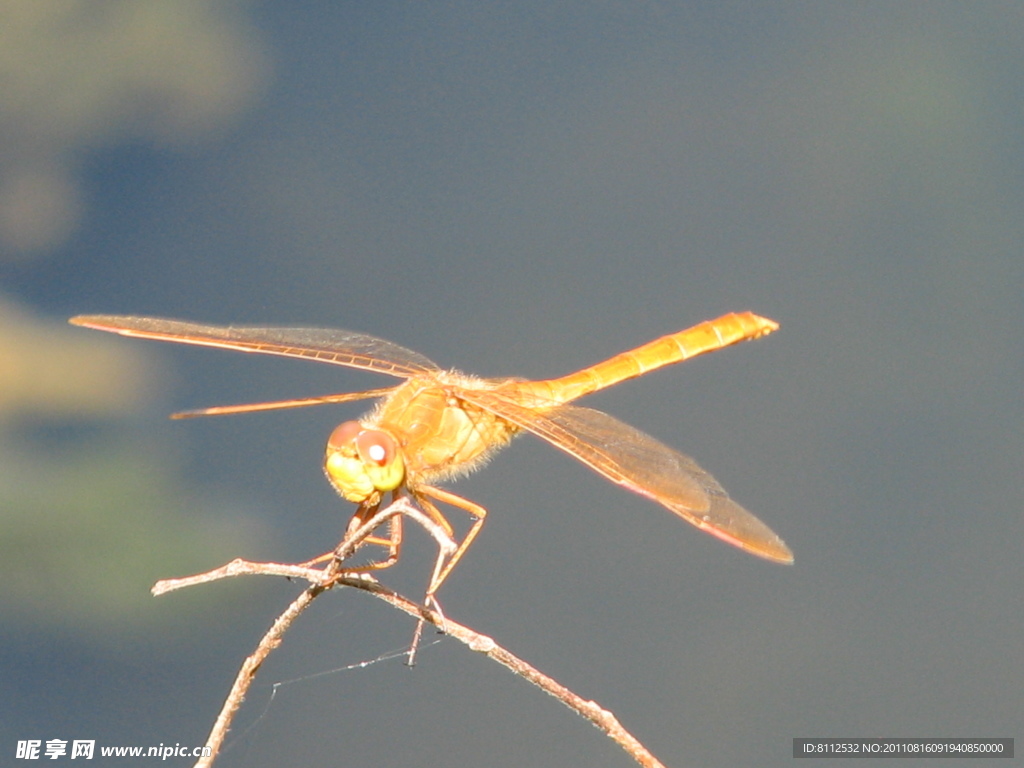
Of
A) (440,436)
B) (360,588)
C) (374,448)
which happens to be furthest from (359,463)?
(360,588)

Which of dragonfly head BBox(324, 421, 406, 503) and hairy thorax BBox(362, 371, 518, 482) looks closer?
dragonfly head BBox(324, 421, 406, 503)

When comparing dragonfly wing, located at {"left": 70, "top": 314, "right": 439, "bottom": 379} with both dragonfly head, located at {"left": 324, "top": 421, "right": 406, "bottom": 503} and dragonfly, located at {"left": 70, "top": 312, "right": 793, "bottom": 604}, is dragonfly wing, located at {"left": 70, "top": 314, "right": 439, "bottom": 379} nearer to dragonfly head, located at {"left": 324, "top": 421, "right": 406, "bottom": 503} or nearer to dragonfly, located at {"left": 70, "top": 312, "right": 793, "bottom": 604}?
dragonfly, located at {"left": 70, "top": 312, "right": 793, "bottom": 604}

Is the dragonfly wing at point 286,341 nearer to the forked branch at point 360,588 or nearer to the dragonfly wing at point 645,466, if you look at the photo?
the dragonfly wing at point 645,466

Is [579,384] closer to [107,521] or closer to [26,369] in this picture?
[107,521]

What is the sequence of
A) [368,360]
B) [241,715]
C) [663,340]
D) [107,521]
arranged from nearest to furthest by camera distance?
[368,360] < [663,340] < [241,715] < [107,521]

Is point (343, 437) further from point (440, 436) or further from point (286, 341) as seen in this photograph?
point (286, 341)

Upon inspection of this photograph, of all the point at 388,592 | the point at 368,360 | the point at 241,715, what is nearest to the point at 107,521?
the point at 241,715

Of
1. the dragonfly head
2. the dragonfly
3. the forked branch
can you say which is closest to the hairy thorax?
the dragonfly

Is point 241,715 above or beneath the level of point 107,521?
beneath
